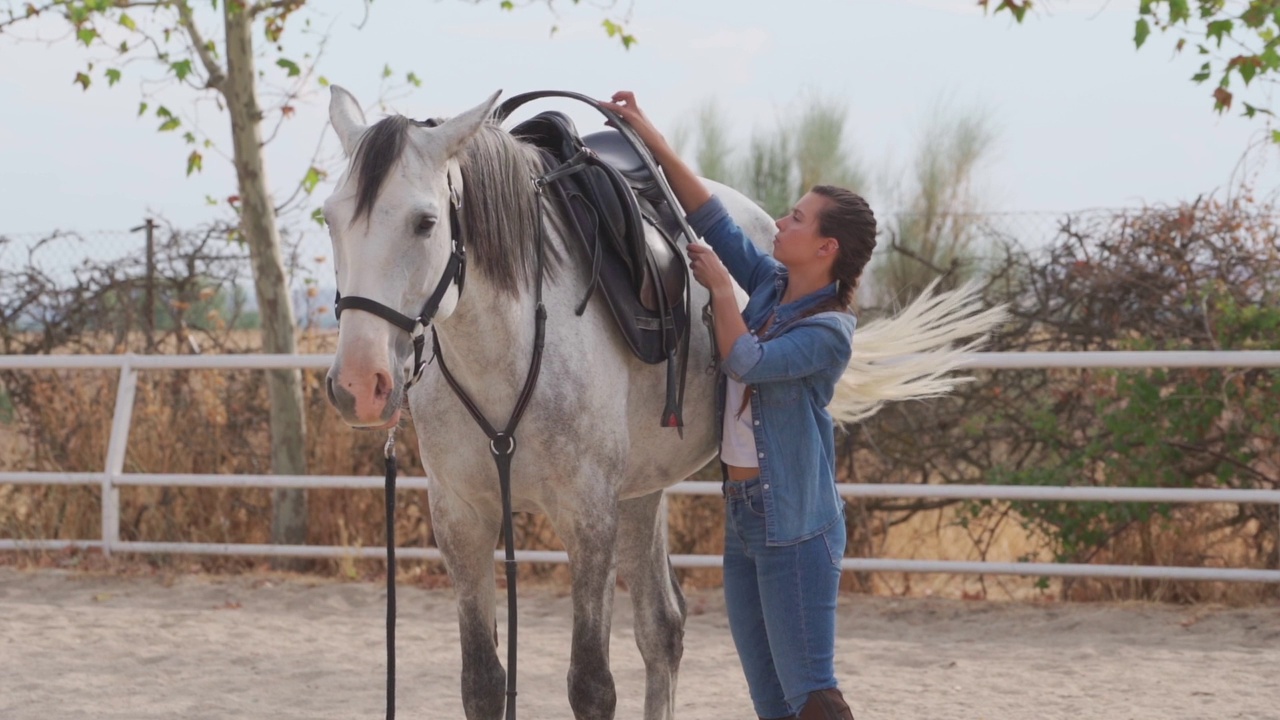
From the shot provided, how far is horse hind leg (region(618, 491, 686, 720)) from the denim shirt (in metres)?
0.82

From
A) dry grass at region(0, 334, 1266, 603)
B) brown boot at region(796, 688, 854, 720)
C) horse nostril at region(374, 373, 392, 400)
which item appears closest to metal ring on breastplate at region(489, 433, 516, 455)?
horse nostril at region(374, 373, 392, 400)

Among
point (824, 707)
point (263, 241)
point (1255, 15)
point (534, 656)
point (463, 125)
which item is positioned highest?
point (1255, 15)

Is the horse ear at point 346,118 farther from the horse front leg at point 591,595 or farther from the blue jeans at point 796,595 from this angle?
the blue jeans at point 796,595

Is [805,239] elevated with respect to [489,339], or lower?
elevated

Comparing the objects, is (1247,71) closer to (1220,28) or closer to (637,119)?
(1220,28)

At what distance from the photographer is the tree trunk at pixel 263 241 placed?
7422 mm

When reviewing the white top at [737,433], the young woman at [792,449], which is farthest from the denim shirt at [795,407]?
the white top at [737,433]

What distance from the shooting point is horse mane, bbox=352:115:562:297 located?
2.51 m

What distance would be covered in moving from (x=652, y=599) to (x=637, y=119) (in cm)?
134

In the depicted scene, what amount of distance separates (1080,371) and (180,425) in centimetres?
500

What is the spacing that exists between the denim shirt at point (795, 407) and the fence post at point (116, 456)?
5113 millimetres

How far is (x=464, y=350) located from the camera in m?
2.81

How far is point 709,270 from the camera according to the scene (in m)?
3.02

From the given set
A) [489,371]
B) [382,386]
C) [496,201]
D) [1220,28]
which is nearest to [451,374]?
[489,371]
